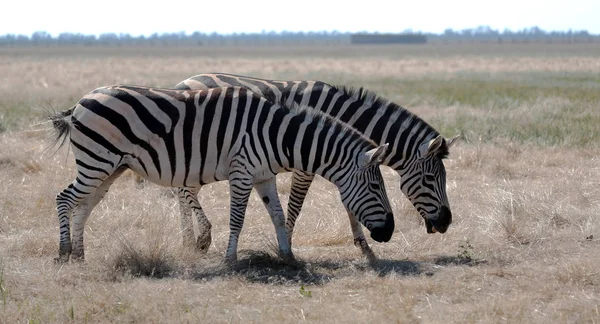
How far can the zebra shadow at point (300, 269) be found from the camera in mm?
7105

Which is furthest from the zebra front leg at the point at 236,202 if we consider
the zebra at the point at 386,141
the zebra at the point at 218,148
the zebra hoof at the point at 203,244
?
the zebra at the point at 386,141

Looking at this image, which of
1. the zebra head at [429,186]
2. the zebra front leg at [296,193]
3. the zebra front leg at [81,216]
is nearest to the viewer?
the zebra front leg at [81,216]

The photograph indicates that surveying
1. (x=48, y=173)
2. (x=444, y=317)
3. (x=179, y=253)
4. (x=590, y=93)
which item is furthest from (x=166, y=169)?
(x=590, y=93)

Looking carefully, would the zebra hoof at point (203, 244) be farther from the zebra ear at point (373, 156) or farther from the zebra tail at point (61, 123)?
the zebra ear at point (373, 156)

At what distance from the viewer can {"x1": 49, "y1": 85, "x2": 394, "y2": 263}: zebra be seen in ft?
24.4

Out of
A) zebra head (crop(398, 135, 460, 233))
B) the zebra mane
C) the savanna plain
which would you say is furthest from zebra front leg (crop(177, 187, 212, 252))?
zebra head (crop(398, 135, 460, 233))

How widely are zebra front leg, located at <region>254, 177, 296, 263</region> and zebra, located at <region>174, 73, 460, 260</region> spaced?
24.6 inches

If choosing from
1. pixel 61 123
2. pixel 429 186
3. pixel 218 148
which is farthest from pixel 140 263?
pixel 429 186

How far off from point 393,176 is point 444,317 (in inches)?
255

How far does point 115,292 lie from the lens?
643cm

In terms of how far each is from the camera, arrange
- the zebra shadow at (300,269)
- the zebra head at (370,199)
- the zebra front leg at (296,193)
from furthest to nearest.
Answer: the zebra front leg at (296,193) → the zebra head at (370,199) → the zebra shadow at (300,269)

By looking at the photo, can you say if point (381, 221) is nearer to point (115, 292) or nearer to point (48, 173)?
point (115, 292)

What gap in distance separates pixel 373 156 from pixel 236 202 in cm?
132

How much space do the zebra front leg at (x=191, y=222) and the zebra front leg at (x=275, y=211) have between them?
0.91 meters
